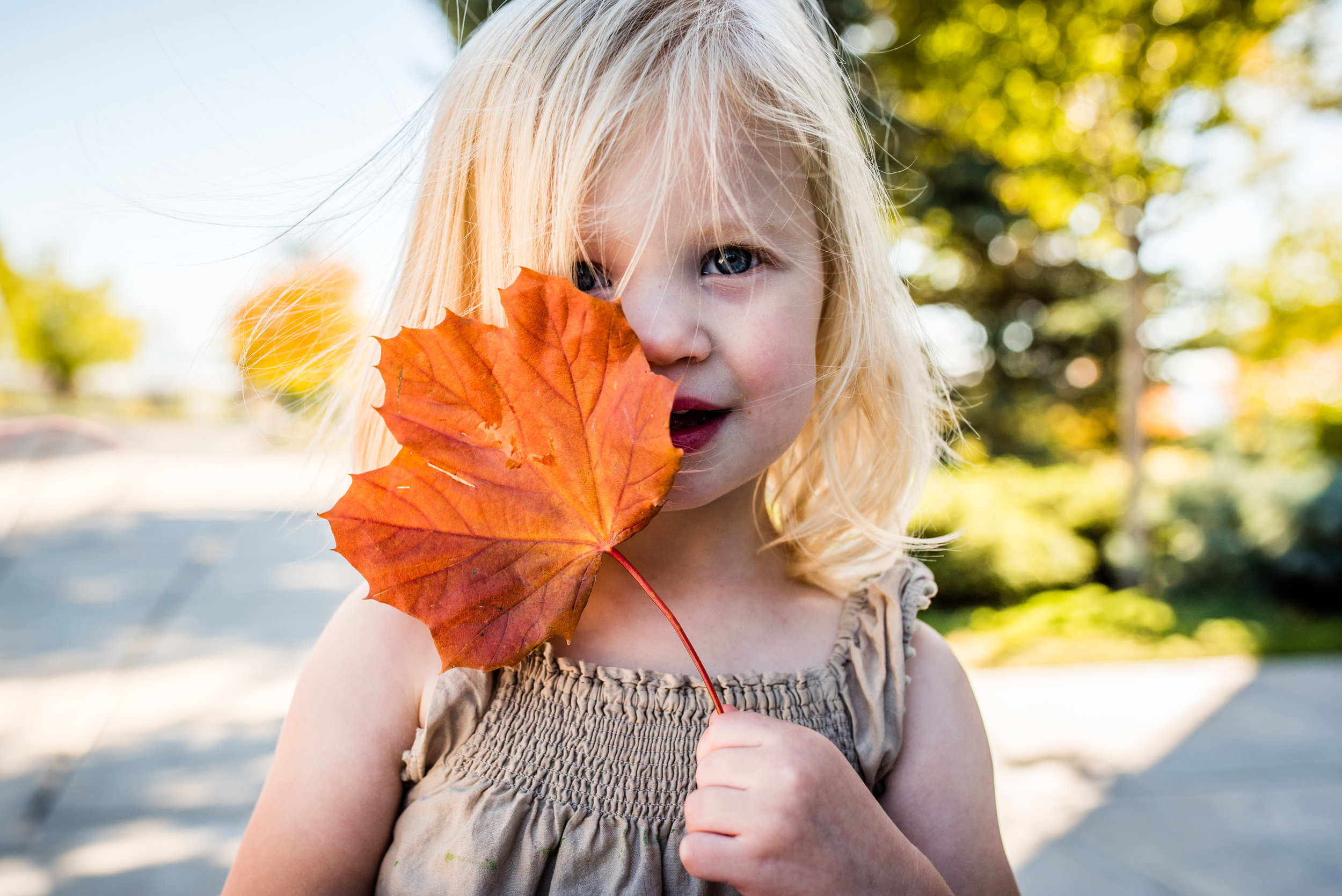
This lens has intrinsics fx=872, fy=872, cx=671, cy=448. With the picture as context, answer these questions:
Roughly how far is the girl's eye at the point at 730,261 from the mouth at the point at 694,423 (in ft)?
0.46

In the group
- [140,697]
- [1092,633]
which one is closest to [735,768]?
[140,697]

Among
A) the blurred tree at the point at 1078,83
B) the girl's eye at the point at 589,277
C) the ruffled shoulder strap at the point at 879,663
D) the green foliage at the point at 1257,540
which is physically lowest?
the green foliage at the point at 1257,540

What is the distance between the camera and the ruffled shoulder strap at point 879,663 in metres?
1.03

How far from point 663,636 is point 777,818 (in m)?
0.32

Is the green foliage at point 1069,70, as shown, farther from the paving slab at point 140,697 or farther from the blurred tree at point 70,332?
the blurred tree at point 70,332

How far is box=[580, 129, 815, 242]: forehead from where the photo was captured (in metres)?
0.88

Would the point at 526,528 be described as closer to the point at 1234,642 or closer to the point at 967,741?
the point at 967,741

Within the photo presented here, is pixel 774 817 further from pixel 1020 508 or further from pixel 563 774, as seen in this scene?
pixel 1020 508

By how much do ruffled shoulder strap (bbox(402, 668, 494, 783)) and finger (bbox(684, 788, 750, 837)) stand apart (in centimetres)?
29

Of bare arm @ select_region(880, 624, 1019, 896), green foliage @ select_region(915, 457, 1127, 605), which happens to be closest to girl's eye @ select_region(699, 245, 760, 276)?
bare arm @ select_region(880, 624, 1019, 896)

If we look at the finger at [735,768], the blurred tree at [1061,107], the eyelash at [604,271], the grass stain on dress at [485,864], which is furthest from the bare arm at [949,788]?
the blurred tree at [1061,107]

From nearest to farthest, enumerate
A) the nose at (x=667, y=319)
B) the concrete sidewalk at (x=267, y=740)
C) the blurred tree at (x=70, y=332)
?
the nose at (x=667, y=319) < the concrete sidewalk at (x=267, y=740) < the blurred tree at (x=70, y=332)

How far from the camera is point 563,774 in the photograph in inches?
37.3

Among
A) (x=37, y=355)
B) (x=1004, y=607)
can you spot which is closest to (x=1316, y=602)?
(x=1004, y=607)
